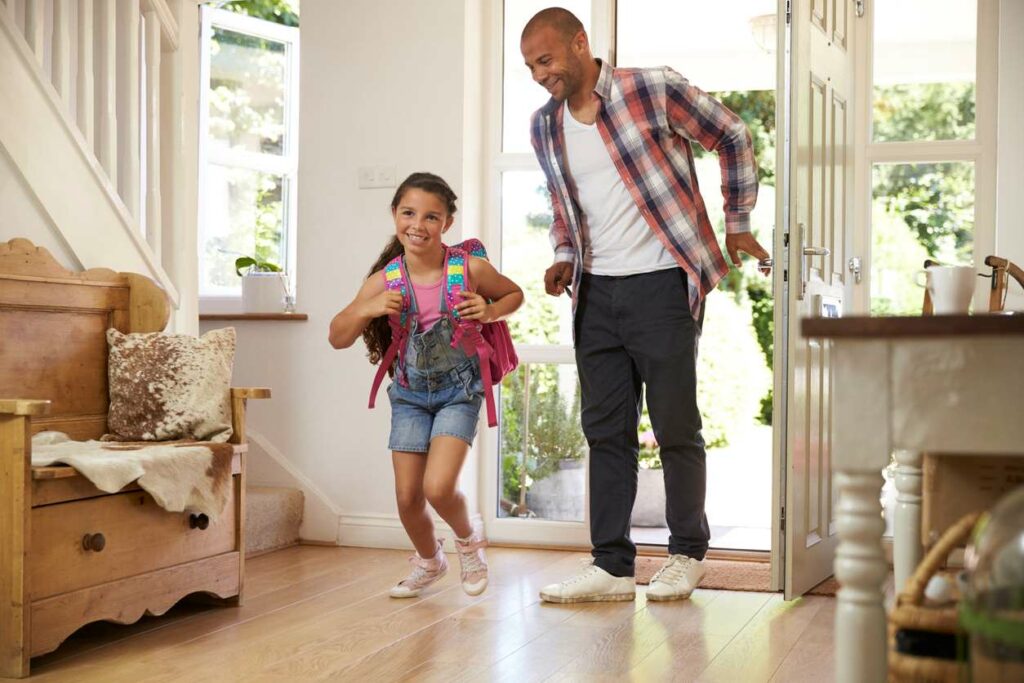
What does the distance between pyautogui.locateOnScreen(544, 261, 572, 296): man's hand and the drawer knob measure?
4.32 ft

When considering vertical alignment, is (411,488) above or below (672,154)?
below

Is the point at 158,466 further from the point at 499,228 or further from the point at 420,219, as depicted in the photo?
the point at 499,228

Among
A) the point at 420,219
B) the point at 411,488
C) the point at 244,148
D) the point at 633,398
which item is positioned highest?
the point at 244,148

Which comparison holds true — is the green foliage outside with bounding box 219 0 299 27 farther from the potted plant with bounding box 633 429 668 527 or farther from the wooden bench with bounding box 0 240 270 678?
the wooden bench with bounding box 0 240 270 678

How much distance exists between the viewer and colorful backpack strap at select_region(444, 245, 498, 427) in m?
3.07

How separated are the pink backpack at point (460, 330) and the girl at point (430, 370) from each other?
0.02 meters

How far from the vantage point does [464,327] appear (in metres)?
3.07

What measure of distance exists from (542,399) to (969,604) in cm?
307

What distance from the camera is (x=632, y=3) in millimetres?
5941

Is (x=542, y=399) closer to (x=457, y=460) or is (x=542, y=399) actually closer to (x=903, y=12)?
(x=457, y=460)

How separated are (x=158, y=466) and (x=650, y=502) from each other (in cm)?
268

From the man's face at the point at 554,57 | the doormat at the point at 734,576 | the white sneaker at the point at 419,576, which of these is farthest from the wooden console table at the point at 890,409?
→ the doormat at the point at 734,576

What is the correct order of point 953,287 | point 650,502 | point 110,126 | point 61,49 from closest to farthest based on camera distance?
1. point 953,287
2. point 61,49
3. point 110,126
4. point 650,502

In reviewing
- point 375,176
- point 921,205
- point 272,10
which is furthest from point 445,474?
point 272,10
